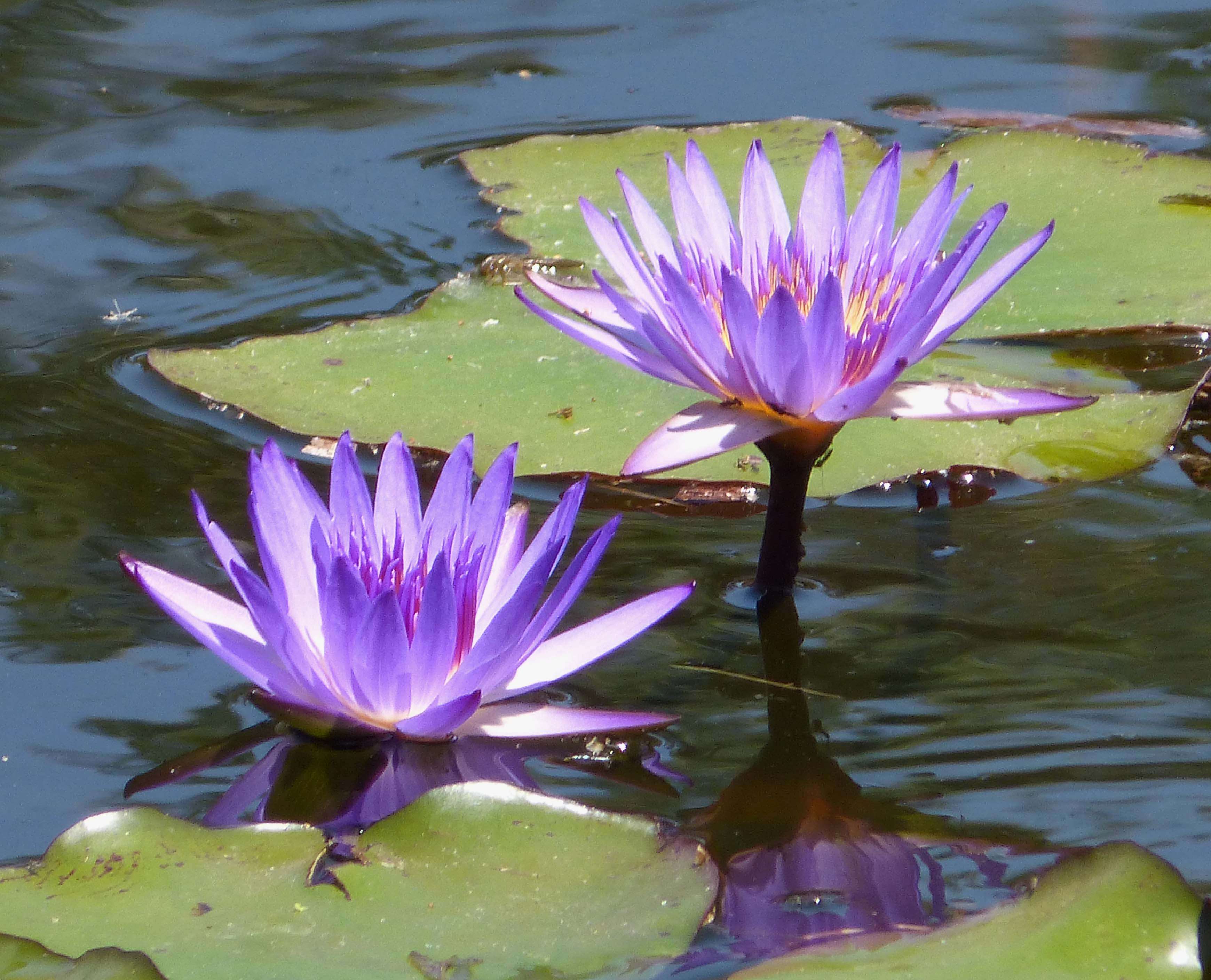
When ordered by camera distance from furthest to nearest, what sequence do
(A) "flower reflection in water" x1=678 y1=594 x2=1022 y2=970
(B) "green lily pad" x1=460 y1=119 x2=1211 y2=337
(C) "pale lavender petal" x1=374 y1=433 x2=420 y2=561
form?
1. (B) "green lily pad" x1=460 y1=119 x2=1211 y2=337
2. (C) "pale lavender petal" x1=374 y1=433 x2=420 y2=561
3. (A) "flower reflection in water" x1=678 y1=594 x2=1022 y2=970

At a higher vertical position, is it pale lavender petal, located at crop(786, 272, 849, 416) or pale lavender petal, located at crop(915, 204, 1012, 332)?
pale lavender petal, located at crop(915, 204, 1012, 332)

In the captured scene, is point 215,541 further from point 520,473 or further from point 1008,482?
point 1008,482

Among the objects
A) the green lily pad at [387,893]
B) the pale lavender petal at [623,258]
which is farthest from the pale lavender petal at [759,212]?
the green lily pad at [387,893]

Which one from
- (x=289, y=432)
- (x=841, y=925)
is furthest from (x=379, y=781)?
(x=289, y=432)

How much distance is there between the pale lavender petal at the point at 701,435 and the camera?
156cm

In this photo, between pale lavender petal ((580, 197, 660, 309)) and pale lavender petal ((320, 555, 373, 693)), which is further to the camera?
pale lavender petal ((580, 197, 660, 309))

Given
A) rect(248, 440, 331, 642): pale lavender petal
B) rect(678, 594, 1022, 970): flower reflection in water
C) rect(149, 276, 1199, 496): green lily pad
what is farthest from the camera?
rect(149, 276, 1199, 496): green lily pad

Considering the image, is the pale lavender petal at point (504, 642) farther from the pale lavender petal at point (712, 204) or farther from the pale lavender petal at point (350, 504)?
the pale lavender petal at point (712, 204)

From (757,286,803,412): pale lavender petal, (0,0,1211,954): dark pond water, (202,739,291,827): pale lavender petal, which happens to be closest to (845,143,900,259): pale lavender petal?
(757,286,803,412): pale lavender petal

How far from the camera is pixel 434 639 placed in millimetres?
1400

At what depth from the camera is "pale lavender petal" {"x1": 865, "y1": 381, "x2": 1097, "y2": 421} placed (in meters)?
1.55

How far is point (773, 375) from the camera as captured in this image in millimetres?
1545

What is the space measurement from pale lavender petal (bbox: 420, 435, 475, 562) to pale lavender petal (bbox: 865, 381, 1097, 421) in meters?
0.47

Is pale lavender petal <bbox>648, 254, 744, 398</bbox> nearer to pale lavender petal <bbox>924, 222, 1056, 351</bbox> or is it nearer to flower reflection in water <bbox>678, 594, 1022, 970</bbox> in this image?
pale lavender petal <bbox>924, 222, 1056, 351</bbox>
